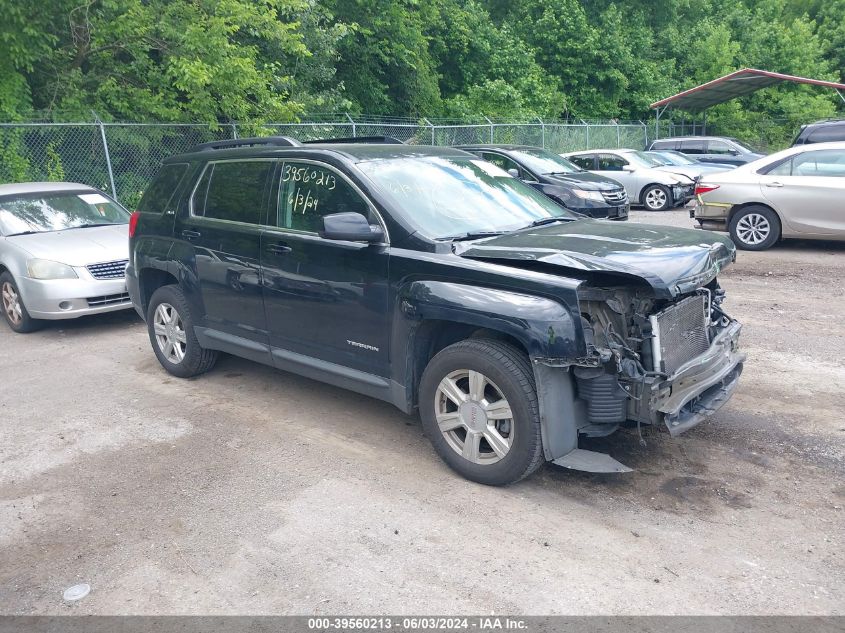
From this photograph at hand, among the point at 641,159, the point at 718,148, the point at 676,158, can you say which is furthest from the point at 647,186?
the point at 718,148

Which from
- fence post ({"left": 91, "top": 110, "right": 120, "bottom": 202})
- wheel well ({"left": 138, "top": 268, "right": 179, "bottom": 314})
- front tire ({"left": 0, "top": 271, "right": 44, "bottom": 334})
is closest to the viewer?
wheel well ({"left": 138, "top": 268, "right": 179, "bottom": 314})

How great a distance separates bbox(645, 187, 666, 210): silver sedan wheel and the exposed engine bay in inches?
541

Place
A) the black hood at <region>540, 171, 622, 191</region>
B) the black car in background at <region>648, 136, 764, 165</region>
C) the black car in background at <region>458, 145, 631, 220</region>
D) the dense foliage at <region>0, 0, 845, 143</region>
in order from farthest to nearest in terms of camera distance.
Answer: the black car in background at <region>648, 136, 764, 165</region>
the black hood at <region>540, 171, 622, 191</region>
the dense foliage at <region>0, 0, 845, 143</region>
the black car in background at <region>458, 145, 631, 220</region>

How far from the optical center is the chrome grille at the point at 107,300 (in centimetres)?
803

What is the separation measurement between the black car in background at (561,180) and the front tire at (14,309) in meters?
7.31

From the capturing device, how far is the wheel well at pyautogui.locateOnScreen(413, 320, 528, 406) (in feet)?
14.7

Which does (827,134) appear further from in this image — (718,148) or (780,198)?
(718,148)

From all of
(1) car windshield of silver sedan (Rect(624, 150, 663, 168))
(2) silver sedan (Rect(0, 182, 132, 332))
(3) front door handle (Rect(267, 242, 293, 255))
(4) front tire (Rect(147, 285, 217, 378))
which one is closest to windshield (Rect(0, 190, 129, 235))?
(2) silver sedan (Rect(0, 182, 132, 332))

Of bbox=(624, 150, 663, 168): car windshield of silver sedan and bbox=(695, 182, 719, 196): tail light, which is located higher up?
bbox=(624, 150, 663, 168): car windshield of silver sedan

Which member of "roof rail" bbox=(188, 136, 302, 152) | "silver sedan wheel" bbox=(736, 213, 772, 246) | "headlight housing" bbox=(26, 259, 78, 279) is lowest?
"silver sedan wheel" bbox=(736, 213, 772, 246)

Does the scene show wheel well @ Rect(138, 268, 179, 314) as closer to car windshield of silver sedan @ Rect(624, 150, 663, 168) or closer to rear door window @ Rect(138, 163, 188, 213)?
rear door window @ Rect(138, 163, 188, 213)

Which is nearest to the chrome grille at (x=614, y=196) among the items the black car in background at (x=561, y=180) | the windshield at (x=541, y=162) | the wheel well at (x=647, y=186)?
the black car in background at (x=561, y=180)

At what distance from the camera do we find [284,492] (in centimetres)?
439

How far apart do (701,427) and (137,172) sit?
446 inches
